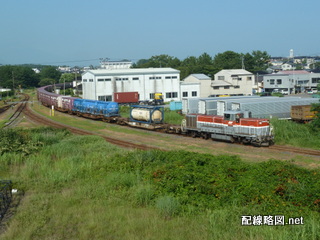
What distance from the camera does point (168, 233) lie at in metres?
12.9

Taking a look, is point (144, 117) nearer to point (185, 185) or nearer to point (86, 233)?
point (185, 185)

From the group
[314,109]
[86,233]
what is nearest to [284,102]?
[314,109]

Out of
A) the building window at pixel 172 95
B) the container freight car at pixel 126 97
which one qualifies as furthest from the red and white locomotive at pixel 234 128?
the building window at pixel 172 95

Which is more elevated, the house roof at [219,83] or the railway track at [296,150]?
the house roof at [219,83]

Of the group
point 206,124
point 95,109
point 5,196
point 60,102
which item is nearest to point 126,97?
point 60,102

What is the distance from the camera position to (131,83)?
3258 inches

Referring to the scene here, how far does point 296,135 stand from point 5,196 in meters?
27.2

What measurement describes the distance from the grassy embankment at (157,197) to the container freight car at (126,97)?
52037 millimetres

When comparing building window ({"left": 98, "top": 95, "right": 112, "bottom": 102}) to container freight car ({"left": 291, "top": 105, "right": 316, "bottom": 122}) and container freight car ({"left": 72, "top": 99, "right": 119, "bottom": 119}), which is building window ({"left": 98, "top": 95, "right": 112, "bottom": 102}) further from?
container freight car ({"left": 291, "top": 105, "right": 316, "bottom": 122})

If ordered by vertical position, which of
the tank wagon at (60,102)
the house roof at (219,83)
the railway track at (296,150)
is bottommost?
the railway track at (296,150)

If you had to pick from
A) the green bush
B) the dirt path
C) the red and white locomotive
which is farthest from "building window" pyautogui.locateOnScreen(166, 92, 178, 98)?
the green bush

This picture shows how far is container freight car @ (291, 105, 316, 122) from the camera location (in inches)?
1737

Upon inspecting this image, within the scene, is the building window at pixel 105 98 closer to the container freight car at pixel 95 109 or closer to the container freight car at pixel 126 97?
the container freight car at pixel 126 97

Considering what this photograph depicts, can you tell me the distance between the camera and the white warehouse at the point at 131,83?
259 feet
